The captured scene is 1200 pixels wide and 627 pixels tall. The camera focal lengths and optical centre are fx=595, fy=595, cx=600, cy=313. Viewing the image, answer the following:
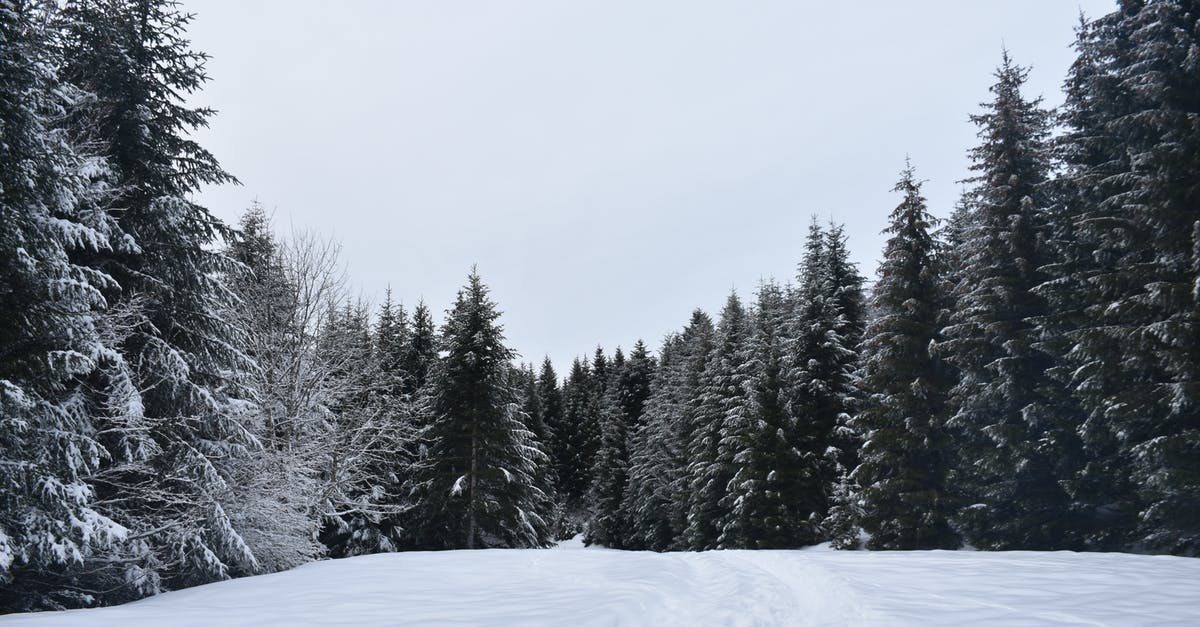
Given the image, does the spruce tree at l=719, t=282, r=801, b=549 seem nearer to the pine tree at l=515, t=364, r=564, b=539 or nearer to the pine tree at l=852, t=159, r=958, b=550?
the pine tree at l=852, t=159, r=958, b=550

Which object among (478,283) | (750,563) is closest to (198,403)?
(750,563)

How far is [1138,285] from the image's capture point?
14242 mm

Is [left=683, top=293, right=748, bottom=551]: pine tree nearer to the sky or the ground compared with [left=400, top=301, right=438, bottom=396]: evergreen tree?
nearer to the ground

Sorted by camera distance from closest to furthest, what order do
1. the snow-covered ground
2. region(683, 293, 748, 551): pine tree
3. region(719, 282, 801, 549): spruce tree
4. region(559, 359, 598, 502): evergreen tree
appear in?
the snow-covered ground → region(719, 282, 801, 549): spruce tree → region(683, 293, 748, 551): pine tree → region(559, 359, 598, 502): evergreen tree

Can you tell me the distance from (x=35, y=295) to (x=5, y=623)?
189 inches

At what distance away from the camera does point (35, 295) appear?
29.0ft

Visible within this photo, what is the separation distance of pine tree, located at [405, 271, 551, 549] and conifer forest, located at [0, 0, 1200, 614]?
14 centimetres

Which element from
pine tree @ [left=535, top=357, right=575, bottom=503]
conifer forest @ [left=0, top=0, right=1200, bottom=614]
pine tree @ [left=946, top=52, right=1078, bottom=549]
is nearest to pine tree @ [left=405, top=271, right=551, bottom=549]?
conifer forest @ [left=0, top=0, right=1200, bottom=614]

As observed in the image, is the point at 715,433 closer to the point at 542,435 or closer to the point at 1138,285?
the point at 542,435

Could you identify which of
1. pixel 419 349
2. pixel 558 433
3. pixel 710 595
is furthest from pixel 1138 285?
pixel 558 433

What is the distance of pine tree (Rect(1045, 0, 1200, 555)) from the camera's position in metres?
12.9

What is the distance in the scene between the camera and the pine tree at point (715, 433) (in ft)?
100

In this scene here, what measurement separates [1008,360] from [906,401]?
3.51m

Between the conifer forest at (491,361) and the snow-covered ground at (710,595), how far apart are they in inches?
104
